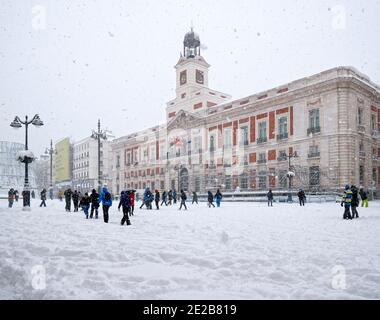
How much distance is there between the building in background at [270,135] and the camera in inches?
1187

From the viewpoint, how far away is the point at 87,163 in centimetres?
8250

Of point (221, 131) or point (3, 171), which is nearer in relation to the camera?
point (221, 131)

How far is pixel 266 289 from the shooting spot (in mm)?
3951

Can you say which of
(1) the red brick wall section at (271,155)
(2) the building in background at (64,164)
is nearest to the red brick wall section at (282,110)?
(1) the red brick wall section at (271,155)

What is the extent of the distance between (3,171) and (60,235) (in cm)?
8982

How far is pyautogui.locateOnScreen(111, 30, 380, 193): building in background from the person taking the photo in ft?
98.9

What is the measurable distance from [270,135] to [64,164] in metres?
71.8

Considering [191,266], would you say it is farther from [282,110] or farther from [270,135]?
[270,135]

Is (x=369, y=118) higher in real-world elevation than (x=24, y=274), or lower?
higher

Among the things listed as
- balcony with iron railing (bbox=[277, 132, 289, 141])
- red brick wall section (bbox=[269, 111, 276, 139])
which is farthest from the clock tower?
balcony with iron railing (bbox=[277, 132, 289, 141])

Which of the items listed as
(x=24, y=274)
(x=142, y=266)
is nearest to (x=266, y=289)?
(x=142, y=266)

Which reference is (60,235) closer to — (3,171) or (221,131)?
(221,131)

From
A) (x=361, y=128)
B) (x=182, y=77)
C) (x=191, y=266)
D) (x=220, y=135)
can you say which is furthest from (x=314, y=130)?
(x=191, y=266)
